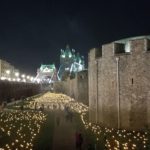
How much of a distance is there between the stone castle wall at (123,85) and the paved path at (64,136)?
251cm

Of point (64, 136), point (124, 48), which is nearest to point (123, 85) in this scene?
point (124, 48)

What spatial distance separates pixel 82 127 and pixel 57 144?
20.6 feet

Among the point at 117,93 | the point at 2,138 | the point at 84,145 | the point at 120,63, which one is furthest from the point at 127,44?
the point at 2,138

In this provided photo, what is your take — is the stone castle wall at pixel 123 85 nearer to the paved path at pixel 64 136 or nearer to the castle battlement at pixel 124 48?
the castle battlement at pixel 124 48

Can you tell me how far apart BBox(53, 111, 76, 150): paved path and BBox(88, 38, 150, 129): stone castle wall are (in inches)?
98.9

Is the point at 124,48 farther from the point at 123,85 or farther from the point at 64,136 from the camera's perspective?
the point at 64,136

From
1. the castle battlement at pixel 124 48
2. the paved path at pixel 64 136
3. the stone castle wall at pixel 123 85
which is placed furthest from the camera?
the castle battlement at pixel 124 48

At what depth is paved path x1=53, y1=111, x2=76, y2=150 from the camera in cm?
1927

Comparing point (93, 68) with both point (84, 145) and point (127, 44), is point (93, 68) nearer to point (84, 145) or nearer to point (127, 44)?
point (127, 44)

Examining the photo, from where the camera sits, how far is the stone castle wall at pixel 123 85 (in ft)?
72.7

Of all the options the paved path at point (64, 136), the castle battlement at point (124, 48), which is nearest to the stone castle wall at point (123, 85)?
the castle battlement at point (124, 48)

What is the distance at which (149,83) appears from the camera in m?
22.0

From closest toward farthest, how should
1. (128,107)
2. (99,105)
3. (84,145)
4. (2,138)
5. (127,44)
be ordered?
(84,145) < (2,138) < (128,107) < (127,44) < (99,105)

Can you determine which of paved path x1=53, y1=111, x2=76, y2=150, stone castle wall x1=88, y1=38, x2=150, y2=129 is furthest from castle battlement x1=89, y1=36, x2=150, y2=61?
paved path x1=53, y1=111, x2=76, y2=150
